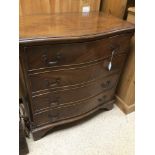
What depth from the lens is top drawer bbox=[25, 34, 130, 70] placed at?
1036mm

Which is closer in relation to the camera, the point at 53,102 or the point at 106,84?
the point at 53,102

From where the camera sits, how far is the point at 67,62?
1151 millimetres

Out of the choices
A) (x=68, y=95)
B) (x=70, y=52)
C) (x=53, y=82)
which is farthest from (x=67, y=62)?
(x=68, y=95)

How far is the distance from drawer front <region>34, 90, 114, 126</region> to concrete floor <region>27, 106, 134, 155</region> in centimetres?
19

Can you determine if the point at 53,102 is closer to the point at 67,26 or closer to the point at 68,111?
the point at 68,111

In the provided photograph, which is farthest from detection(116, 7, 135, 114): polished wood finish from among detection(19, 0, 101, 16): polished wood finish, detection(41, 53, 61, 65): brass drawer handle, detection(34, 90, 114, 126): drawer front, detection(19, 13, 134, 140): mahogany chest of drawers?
detection(41, 53, 61, 65): brass drawer handle

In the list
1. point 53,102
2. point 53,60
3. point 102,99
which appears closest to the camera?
point 53,60

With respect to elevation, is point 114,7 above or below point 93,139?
above

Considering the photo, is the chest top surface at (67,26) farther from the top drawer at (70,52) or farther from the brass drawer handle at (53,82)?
the brass drawer handle at (53,82)

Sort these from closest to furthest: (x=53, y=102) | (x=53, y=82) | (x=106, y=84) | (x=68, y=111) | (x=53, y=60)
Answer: (x=53, y=60)
(x=53, y=82)
(x=53, y=102)
(x=68, y=111)
(x=106, y=84)

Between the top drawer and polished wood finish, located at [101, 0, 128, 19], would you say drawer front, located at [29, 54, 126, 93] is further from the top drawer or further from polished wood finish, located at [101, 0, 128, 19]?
polished wood finish, located at [101, 0, 128, 19]

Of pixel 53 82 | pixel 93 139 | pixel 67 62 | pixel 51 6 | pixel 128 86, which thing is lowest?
pixel 93 139

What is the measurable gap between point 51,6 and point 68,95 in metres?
0.77
